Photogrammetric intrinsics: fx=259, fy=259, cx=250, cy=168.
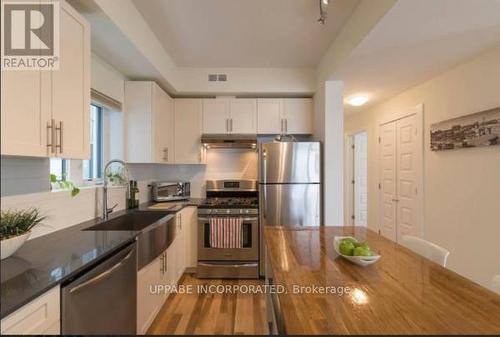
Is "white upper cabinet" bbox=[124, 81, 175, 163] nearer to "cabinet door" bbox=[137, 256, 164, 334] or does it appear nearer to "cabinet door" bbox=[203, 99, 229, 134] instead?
"cabinet door" bbox=[203, 99, 229, 134]

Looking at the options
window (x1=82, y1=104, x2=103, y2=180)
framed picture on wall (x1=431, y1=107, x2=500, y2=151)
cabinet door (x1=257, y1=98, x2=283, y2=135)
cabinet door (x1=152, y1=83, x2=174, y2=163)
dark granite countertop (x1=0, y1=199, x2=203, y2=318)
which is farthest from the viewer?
cabinet door (x1=257, y1=98, x2=283, y2=135)

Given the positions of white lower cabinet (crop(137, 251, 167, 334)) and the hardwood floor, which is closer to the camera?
white lower cabinet (crop(137, 251, 167, 334))

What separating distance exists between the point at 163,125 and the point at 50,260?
2.14 meters

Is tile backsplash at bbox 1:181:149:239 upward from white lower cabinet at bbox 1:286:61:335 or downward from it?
upward

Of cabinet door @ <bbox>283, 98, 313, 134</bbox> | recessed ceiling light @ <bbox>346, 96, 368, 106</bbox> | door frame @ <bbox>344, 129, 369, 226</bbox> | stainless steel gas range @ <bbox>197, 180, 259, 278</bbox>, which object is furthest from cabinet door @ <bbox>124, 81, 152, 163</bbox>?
door frame @ <bbox>344, 129, 369, 226</bbox>

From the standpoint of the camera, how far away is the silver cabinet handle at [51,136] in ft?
4.22

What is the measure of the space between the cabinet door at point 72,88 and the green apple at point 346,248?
1541 millimetres

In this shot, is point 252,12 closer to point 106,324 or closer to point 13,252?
point 13,252

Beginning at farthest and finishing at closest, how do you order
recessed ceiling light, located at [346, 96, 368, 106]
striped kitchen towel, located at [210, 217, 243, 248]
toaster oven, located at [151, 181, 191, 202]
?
recessed ceiling light, located at [346, 96, 368, 106] → toaster oven, located at [151, 181, 191, 202] → striped kitchen towel, located at [210, 217, 243, 248]

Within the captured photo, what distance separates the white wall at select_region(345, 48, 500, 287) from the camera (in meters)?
2.22

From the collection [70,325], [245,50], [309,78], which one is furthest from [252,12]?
[70,325]

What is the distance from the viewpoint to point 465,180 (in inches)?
98.8

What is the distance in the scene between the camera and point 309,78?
10.8 feet

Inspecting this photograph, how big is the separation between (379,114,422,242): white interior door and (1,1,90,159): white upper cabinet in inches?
139
